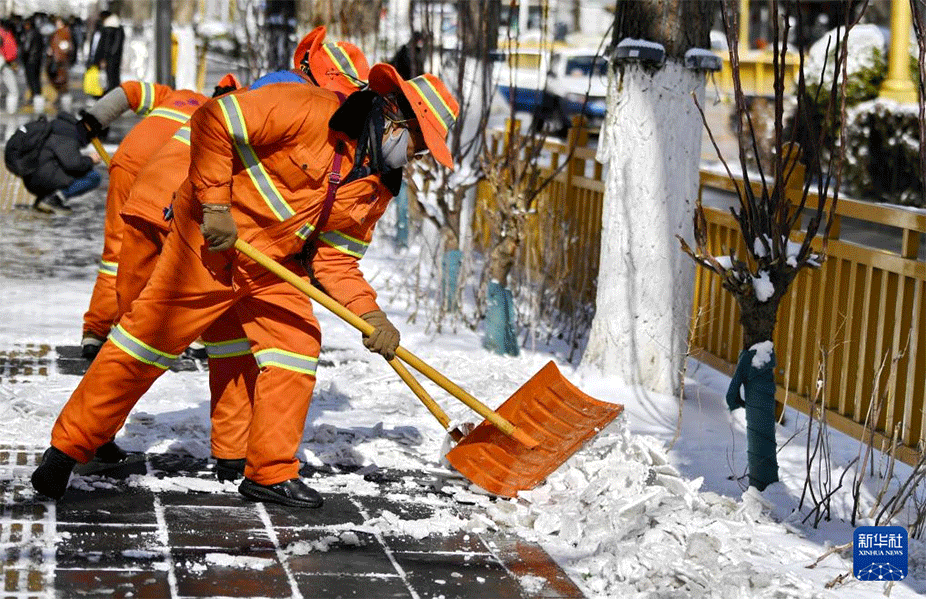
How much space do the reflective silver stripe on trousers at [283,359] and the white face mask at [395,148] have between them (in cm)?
74

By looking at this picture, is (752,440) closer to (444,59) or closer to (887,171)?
(444,59)

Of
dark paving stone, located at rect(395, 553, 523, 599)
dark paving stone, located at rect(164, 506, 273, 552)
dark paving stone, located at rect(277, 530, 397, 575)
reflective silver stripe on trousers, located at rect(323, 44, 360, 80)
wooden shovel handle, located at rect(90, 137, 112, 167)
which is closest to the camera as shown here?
dark paving stone, located at rect(395, 553, 523, 599)

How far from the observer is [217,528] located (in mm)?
4469

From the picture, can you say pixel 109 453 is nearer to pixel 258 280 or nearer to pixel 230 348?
pixel 230 348

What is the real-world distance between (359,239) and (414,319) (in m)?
3.46

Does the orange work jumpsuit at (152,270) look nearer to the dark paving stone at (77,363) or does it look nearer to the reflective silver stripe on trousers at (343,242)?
the reflective silver stripe on trousers at (343,242)

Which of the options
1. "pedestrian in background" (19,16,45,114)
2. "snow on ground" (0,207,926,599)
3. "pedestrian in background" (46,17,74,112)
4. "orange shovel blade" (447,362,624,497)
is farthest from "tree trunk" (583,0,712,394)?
"pedestrian in background" (46,17,74,112)

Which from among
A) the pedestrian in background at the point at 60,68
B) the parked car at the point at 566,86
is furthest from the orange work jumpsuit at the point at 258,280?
the pedestrian in background at the point at 60,68

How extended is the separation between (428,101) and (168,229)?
1503 millimetres

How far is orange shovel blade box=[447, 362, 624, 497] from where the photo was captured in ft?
16.3

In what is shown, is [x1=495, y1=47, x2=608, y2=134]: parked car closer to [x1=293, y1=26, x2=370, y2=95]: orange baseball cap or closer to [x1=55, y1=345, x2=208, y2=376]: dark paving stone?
[x1=55, y1=345, x2=208, y2=376]: dark paving stone

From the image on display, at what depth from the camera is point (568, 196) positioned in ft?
30.2

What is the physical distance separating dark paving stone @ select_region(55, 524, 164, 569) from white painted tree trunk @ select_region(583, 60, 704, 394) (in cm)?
311

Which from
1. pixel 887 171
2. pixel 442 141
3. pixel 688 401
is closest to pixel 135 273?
pixel 442 141
